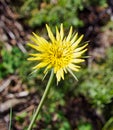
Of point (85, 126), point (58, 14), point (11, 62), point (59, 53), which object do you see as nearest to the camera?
point (59, 53)

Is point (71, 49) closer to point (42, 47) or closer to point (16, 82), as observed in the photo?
point (42, 47)

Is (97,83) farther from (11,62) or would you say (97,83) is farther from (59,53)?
(59,53)

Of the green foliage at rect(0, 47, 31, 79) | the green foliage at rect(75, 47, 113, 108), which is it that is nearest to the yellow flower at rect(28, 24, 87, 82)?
the green foliage at rect(75, 47, 113, 108)

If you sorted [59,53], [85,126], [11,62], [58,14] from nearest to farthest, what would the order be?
[59,53] → [85,126] → [11,62] → [58,14]

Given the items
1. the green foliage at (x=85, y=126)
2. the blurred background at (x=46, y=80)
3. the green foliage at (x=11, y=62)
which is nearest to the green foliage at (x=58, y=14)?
the blurred background at (x=46, y=80)

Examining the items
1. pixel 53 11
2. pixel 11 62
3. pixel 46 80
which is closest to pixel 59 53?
pixel 46 80

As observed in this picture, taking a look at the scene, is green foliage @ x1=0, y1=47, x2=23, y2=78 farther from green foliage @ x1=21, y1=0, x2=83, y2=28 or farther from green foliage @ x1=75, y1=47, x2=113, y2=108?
green foliage @ x1=75, y1=47, x2=113, y2=108

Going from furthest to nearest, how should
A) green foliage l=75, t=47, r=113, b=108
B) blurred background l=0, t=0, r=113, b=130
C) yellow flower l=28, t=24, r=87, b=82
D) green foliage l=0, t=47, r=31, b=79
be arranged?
green foliage l=0, t=47, r=31, b=79 < blurred background l=0, t=0, r=113, b=130 < green foliage l=75, t=47, r=113, b=108 < yellow flower l=28, t=24, r=87, b=82

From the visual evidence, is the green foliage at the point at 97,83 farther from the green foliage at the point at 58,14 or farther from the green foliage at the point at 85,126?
the green foliage at the point at 58,14
